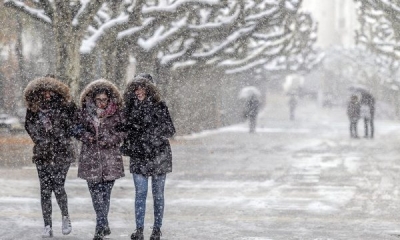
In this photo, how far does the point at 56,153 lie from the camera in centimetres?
719

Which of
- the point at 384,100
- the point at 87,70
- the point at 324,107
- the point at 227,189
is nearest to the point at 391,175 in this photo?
the point at 227,189

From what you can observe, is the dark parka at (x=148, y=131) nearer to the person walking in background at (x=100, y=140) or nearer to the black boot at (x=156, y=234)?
the person walking in background at (x=100, y=140)

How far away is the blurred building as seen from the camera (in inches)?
4663

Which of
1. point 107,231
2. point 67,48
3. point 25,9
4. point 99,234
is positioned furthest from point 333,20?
point 99,234

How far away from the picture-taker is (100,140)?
7.01 metres

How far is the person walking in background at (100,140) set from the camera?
701 cm

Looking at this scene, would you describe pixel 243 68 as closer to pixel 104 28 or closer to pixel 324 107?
pixel 104 28

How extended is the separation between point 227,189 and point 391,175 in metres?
3.35

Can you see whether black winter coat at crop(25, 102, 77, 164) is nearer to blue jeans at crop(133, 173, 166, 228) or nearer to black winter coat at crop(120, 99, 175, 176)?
black winter coat at crop(120, 99, 175, 176)

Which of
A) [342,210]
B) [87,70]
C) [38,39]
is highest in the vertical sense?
[38,39]

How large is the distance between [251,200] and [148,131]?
3.41 meters

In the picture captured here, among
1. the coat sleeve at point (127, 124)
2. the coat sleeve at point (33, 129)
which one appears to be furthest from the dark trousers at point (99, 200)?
the coat sleeve at point (33, 129)

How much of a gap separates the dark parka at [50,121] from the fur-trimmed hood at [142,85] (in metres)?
0.56

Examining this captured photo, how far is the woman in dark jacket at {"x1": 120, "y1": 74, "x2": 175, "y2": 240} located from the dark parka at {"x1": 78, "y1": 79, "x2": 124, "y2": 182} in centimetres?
10
